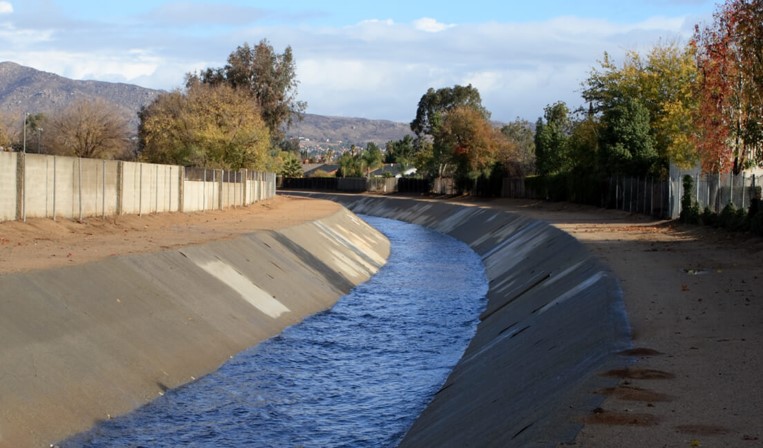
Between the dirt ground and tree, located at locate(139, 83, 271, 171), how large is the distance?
32.0m

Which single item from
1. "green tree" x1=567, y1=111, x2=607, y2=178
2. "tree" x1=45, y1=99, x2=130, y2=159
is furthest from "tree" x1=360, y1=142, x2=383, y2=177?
"green tree" x1=567, y1=111, x2=607, y2=178

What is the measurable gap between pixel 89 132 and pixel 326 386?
293ft

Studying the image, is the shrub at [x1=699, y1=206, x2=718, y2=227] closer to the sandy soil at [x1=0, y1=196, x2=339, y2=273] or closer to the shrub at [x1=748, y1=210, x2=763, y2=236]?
the shrub at [x1=748, y1=210, x2=763, y2=236]

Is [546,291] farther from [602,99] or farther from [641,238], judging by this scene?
[602,99]

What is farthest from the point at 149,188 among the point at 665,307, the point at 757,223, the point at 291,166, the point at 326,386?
the point at 291,166

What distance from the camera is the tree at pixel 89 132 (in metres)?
104

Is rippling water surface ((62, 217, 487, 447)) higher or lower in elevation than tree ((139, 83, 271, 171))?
lower

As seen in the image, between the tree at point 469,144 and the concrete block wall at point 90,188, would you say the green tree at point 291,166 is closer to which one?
the tree at point 469,144

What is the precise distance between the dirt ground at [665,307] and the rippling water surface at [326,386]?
17.0ft

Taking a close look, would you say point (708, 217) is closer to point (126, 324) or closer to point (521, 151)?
point (126, 324)

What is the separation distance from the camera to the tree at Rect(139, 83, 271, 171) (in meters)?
82.6

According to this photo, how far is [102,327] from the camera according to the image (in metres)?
21.2

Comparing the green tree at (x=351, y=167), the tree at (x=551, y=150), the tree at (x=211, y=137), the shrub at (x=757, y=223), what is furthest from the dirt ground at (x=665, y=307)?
the green tree at (x=351, y=167)

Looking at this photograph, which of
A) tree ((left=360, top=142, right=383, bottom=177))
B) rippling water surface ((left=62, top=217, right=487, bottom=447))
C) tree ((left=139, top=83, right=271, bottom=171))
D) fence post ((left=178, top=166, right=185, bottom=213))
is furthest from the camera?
tree ((left=360, top=142, right=383, bottom=177))
